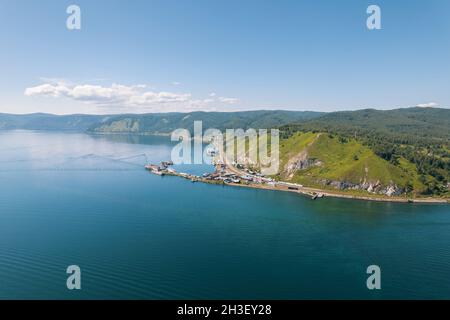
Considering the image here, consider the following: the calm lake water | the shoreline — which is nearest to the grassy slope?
the shoreline

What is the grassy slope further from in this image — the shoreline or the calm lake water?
the calm lake water

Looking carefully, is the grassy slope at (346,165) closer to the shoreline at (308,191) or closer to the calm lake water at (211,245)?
the shoreline at (308,191)

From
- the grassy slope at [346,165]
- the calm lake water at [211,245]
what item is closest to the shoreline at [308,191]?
the calm lake water at [211,245]

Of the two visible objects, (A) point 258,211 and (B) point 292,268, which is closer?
(B) point 292,268

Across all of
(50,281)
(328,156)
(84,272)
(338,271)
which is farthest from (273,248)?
(328,156)
